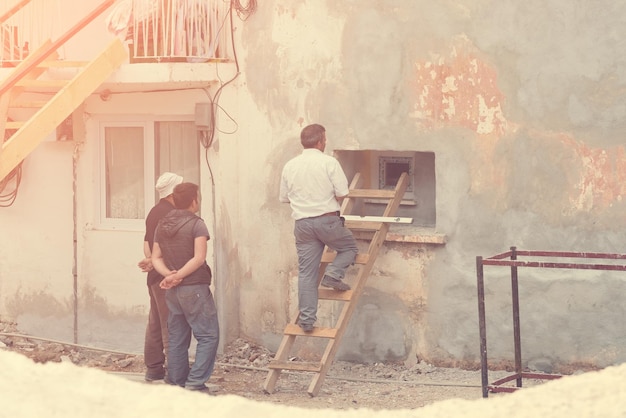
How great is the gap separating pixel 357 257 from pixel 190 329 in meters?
1.87

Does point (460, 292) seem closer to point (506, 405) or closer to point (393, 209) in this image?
point (393, 209)

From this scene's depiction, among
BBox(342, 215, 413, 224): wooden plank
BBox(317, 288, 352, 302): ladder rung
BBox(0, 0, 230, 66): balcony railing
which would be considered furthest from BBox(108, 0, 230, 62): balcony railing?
BBox(317, 288, 352, 302): ladder rung

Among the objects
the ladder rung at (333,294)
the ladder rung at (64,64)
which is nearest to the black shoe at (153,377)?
the ladder rung at (333,294)

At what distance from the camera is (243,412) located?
5.71 metres

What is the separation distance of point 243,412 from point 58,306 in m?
9.20

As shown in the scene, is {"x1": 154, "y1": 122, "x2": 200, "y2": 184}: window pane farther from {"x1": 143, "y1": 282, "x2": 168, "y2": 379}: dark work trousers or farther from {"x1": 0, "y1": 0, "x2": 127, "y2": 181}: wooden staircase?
{"x1": 143, "y1": 282, "x2": 168, "y2": 379}: dark work trousers

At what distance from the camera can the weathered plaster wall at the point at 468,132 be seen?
37.9 feet

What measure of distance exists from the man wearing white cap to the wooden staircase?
171 cm

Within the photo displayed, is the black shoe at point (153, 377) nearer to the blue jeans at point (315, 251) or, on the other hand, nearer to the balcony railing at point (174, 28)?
the blue jeans at point (315, 251)

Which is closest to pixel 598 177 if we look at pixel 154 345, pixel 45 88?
pixel 154 345

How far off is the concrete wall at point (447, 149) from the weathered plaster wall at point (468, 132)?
14 millimetres

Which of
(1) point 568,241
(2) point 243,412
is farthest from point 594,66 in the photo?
(2) point 243,412

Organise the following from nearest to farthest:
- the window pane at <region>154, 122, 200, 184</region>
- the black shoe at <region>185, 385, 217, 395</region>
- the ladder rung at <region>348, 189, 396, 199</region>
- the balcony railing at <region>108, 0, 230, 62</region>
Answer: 1. the black shoe at <region>185, 385, 217, 395</region>
2. the ladder rung at <region>348, 189, 396, 199</region>
3. the balcony railing at <region>108, 0, 230, 62</region>
4. the window pane at <region>154, 122, 200, 184</region>

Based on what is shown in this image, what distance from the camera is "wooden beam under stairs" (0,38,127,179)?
12.3 meters
